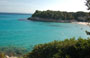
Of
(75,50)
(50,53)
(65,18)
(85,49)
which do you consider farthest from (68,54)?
(65,18)

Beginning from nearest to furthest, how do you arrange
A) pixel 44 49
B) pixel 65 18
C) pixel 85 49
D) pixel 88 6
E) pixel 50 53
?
pixel 85 49 < pixel 88 6 < pixel 50 53 < pixel 44 49 < pixel 65 18

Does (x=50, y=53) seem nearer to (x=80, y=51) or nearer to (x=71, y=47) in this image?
(x=71, y=47)

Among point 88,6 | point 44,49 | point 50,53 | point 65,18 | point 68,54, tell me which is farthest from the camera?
point 65,18

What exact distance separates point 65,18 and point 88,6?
173ft

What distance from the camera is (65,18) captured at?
58062mm

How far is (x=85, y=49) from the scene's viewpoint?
5113 mm

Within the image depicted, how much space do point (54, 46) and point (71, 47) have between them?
1352 mm

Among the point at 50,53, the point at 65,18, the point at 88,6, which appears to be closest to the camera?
the point at 88,6

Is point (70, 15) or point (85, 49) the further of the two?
point (70, 15)

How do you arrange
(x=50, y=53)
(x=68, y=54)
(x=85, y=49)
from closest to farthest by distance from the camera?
(x=85, y=49) < (x=68, y=54) < (x=50, y=53)

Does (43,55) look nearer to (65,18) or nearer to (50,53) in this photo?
(50,53)

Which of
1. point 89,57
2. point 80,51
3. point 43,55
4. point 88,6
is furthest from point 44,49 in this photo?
point 88,6

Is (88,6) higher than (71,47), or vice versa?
(88,6)

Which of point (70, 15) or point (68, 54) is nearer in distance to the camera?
point (68, 54)
